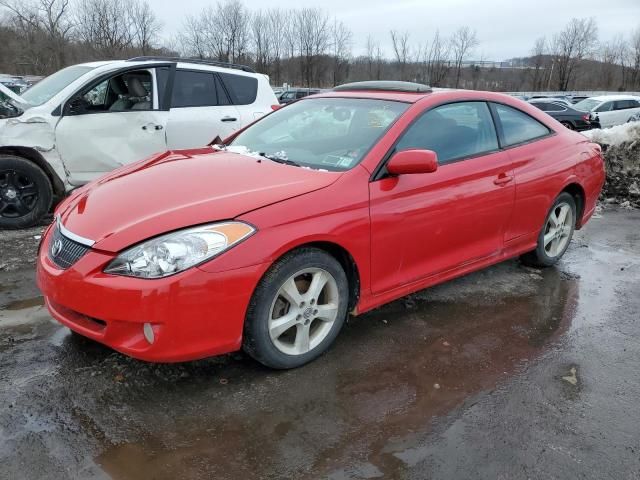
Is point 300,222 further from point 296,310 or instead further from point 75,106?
point 75,106

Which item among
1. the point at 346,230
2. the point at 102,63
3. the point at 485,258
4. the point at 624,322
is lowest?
the point at 624,322

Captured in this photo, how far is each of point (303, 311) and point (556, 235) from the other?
2.98 m

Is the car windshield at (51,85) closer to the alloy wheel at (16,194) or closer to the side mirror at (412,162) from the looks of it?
the alloy wheel at (16,194)

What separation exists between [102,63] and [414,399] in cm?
539

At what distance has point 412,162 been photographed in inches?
122

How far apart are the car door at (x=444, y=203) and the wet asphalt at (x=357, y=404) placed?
473mm

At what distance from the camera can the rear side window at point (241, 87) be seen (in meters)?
6.78

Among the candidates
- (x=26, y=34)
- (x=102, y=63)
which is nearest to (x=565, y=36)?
(x=26, y=34)

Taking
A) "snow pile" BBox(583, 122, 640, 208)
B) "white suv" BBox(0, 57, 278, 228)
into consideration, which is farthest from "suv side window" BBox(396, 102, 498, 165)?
"snow pile" BBox(583, 122, 640, 208)


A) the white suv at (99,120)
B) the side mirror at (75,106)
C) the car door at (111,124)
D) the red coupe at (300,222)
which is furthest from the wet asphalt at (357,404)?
the side mirror at (75,106)

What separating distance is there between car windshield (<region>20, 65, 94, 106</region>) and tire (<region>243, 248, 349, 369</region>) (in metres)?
4.40

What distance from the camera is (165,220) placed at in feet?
8.45

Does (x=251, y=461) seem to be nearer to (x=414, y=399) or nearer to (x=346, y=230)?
(x=414, y=399)

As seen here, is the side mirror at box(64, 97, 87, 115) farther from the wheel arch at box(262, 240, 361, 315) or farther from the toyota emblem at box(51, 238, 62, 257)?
the wheel arch at box(262, 240, 361, 315)
